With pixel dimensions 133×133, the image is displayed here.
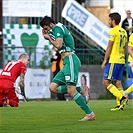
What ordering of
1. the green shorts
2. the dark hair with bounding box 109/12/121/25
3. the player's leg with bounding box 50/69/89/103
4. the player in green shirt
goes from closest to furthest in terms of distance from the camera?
1. the player in green shirt
2. the green shorts
3. the player's leg with bounding box 50/69/89/103
4. the dark hair with bounding box 109/12/121/25

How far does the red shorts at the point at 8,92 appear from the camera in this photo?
18.0m

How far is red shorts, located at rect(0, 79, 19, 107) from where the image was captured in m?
18.0

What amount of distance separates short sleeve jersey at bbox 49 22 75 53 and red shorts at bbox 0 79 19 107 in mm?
5189

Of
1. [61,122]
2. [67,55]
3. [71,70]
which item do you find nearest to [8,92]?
[67,55]

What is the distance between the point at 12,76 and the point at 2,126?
6530 mm

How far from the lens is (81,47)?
28.2 m

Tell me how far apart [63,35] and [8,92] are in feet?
17.9

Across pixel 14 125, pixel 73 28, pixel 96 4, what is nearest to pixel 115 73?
pixel 14 125

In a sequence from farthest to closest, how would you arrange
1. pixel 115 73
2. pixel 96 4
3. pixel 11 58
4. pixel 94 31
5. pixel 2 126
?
pixel 96 4 < pixel 94 31 < pixel 11 58 < pixel 115 73 < pixel 2 126

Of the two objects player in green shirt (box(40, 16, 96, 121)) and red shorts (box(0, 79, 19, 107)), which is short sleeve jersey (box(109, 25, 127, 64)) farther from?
player in green shirt (box(40, 16, 96, 121))

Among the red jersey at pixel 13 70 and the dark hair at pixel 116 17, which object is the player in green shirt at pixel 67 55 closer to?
the dark hair at pixel 116 17

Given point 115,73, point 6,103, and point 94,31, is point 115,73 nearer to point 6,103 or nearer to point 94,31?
point 6,103

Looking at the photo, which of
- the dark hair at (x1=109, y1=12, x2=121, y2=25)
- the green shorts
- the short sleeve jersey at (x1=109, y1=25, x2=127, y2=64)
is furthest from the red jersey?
the green shorts

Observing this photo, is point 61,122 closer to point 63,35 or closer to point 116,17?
point 63,35
